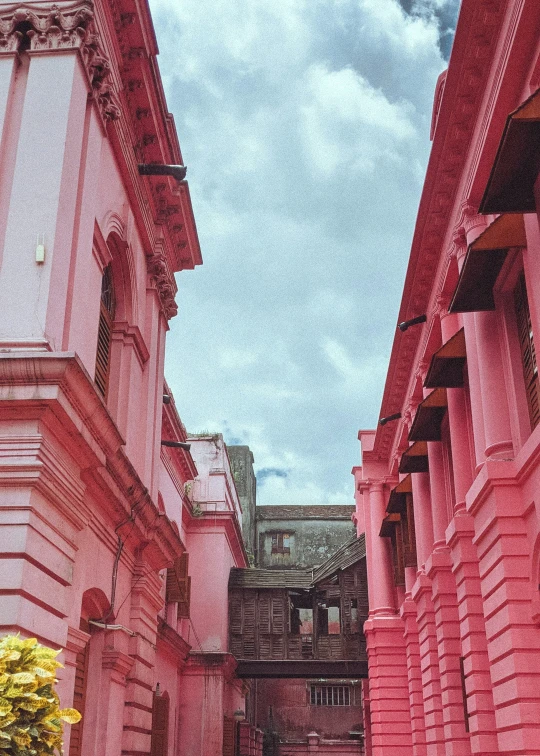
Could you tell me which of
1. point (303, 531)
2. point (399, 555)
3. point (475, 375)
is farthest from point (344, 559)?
point (303, 531)

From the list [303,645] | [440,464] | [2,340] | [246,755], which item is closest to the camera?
[2,340]

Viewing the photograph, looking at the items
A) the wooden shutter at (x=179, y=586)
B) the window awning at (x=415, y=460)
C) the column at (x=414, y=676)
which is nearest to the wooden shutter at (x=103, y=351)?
the window awning at (x=415, y=460)

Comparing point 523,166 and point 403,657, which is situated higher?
point 523,166

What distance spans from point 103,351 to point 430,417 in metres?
6.41

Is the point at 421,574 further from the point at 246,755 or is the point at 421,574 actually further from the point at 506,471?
the point at 246,755

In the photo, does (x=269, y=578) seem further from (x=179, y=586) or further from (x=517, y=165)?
(x=517, y=165)

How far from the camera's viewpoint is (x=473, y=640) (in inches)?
468

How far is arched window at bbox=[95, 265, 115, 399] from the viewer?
465 inches

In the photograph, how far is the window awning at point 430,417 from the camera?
48.8 feet

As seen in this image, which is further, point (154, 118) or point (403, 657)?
point (403, 657)

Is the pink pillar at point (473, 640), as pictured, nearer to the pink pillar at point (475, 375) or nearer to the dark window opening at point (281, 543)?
the pink pillar at point (475, 375)

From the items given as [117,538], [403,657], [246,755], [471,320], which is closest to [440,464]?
[471,320]

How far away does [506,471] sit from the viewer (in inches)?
402

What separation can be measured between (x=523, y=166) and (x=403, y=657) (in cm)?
1754
